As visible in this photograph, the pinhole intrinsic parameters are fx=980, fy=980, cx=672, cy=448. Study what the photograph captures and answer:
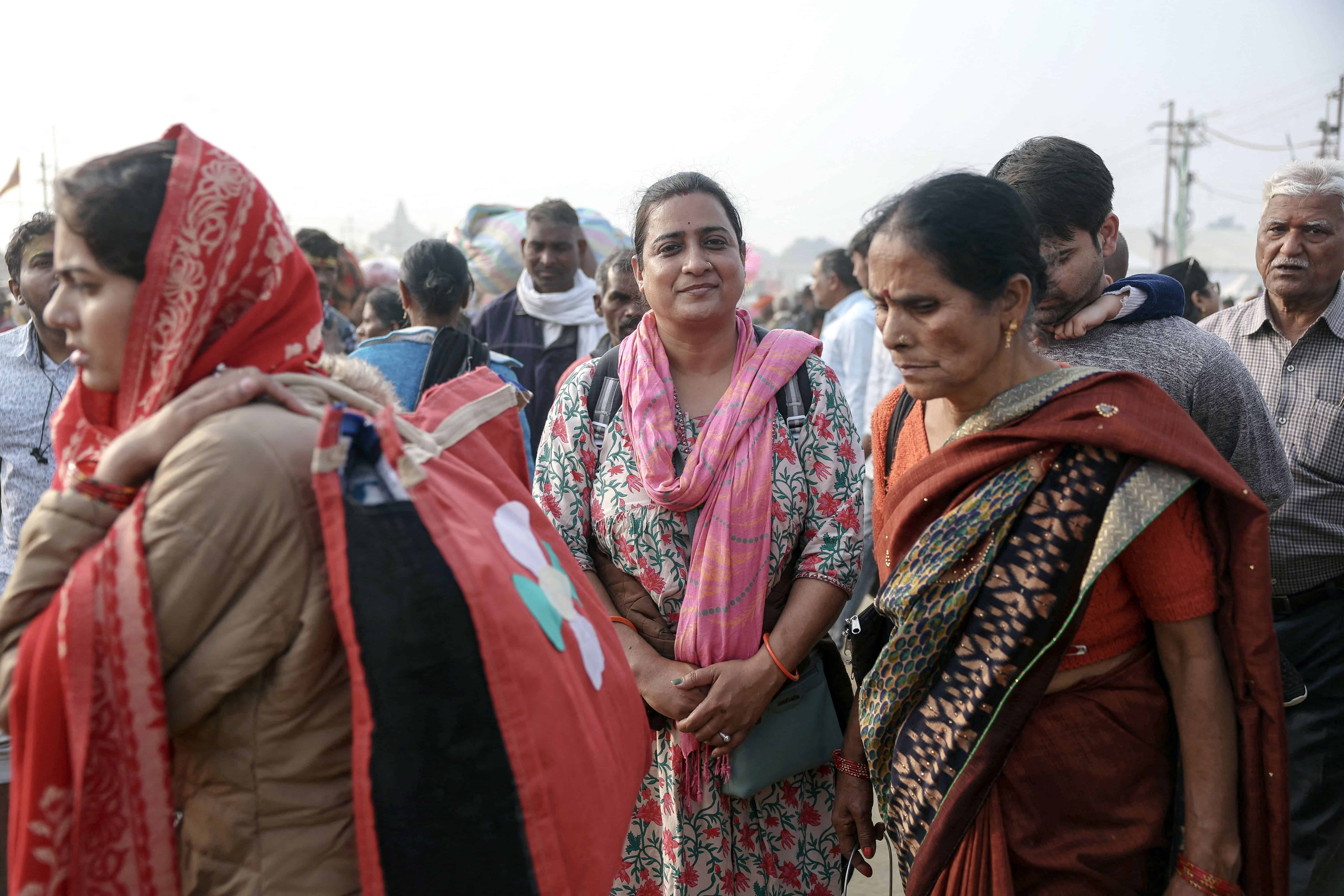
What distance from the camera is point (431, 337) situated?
151 inches

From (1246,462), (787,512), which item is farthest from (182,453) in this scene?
(1246,462)

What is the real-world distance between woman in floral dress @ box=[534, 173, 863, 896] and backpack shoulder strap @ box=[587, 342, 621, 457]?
0.05 feet

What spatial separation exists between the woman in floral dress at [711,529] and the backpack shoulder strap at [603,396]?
0.02 metres

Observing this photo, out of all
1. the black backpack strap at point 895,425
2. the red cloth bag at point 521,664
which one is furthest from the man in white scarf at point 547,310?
the red cloth bag at point 521,664

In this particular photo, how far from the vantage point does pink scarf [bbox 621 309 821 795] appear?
237 cm

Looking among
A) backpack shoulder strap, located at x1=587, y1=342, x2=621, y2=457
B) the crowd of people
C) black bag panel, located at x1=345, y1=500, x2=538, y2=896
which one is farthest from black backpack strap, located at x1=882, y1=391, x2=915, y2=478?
black bag panel, located at x1=345, y1=500, x2=538, y2=896

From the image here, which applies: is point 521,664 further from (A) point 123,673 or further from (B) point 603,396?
(B) point 603,396

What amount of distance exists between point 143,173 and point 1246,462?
2222mm

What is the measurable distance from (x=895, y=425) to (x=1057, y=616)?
0.71 meters

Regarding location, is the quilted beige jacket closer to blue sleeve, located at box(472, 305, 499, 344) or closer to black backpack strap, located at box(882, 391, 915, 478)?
black backpack strap, located at box(882, 391, 915, 478)

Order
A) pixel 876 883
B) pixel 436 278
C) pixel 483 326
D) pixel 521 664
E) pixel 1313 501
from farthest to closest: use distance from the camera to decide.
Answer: pixel 483 326, pixel 436 278, pixel 876 883, pixel 1313 501, pixel 521 664

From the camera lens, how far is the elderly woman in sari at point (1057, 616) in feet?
5.61

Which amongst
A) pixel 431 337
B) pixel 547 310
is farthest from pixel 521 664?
pixel 547 310

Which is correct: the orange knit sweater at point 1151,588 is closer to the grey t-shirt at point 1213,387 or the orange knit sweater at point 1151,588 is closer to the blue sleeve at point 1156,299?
the grey t-shirt at point 1213,387
